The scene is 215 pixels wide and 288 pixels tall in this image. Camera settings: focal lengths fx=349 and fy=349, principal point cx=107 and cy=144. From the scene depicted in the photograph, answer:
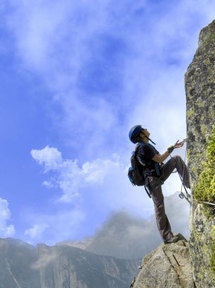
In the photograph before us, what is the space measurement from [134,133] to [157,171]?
1718mm

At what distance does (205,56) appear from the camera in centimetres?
1192

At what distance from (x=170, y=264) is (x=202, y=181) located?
156 inches

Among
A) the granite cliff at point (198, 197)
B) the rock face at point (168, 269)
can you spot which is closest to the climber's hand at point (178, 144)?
the granite cliff at point (198, 197)

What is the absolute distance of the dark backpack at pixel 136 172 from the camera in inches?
531

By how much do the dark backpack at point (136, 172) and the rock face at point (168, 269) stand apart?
2641 mm

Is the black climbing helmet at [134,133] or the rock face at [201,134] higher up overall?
the black climbing helmet at [134,133]

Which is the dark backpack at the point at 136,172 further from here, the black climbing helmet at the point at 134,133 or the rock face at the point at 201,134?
the rock face at the point at 201,134

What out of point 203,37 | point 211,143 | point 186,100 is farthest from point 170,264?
point 203,37

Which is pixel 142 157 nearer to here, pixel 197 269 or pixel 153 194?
pixel 153 194

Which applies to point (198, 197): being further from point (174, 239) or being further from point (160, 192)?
point (174, 239)

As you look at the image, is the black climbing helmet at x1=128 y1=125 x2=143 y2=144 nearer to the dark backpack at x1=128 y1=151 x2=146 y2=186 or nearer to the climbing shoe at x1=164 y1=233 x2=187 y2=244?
the dark backpack at x1=128 y1=151 x2=146 y2=186

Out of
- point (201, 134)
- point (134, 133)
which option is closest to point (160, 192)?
point (134, 133)

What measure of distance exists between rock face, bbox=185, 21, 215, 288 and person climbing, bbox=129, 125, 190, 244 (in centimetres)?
235

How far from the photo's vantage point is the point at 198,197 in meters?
9.92
